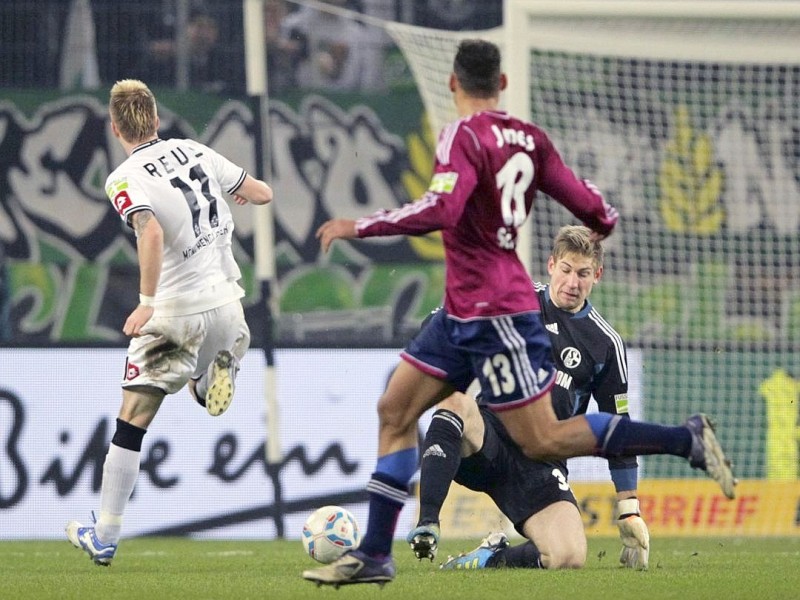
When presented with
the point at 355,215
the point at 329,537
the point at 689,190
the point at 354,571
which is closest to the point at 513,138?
the point at 354,571

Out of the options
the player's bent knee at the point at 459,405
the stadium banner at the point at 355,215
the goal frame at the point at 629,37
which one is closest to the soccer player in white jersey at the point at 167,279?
the player's bent knee at the point at 459,405

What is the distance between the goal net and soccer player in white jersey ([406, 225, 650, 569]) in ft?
11.8

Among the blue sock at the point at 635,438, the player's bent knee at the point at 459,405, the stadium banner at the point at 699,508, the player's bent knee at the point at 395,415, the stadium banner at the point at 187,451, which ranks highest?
the player's bent knee at the point at 395,415

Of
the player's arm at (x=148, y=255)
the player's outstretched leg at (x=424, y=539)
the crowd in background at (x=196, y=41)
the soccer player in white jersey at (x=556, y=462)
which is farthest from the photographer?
the crowd in background at (x=196, y=41)

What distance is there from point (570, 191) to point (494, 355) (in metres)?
0.64

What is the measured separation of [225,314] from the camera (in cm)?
704

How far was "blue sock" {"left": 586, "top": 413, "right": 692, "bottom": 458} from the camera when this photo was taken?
535 centimetres

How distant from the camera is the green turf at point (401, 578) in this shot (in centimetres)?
550

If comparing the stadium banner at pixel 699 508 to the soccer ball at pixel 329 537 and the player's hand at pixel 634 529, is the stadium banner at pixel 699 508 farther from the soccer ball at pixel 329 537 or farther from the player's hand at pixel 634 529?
the soccer ball at pixel 329 537

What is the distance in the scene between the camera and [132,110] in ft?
22.0

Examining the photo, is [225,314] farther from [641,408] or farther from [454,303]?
[641,408]

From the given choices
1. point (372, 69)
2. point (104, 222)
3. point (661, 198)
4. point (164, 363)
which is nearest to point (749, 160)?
point (661, 198)

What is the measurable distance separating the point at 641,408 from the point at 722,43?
248 centimetres

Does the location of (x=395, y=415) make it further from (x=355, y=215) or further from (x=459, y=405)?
(x=355, y=215)
